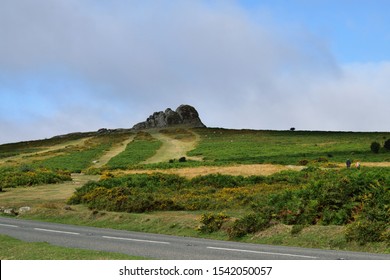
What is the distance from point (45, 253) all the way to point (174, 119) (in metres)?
164

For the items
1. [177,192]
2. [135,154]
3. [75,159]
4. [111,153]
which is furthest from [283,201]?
[111,153]

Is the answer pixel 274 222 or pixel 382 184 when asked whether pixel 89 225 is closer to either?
pixel 274 222

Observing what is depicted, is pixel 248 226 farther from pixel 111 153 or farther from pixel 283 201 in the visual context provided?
pixel 111 153

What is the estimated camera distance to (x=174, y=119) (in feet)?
593

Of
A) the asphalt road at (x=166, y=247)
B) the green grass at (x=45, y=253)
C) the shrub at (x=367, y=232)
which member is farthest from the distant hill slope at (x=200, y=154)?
the green grass at (x=45, y=253)

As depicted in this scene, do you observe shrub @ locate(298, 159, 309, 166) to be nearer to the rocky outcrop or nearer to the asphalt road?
the asphalt road

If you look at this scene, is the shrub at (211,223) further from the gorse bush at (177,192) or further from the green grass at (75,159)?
the green grass at (75,159)

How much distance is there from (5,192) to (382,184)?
38.9 m

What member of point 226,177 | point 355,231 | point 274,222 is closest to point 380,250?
point 355,231

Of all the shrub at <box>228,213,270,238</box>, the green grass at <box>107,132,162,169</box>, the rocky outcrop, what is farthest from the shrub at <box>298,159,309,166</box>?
the rocky outcrop

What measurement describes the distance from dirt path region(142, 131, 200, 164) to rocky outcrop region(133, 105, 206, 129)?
115 ft

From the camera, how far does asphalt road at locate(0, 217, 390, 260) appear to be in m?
16.4

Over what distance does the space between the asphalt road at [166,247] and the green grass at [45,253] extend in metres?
1.21

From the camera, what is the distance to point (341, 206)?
24812 millimetres
